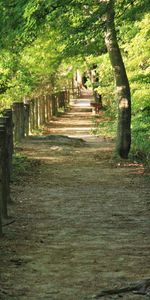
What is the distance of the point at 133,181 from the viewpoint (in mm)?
12602

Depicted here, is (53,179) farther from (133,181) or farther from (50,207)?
(50,207)

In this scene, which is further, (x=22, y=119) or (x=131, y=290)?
(x=22, y=119)

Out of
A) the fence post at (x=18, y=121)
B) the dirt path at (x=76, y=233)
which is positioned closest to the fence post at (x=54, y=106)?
the fence post at (x=18, y=121)

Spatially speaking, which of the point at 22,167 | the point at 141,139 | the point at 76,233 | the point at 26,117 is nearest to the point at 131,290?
the point at 76,233

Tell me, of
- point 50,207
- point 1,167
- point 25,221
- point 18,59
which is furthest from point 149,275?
point 18,59

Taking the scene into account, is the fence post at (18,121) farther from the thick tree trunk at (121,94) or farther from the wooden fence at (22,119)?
the thick tree trunk at (121,94)

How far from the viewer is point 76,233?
7723 millimetres

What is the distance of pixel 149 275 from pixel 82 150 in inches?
535

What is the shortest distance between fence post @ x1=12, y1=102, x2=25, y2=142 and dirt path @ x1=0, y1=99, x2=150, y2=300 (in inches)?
200

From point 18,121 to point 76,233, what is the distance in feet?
45.3

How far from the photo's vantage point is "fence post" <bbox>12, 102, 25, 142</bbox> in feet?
67.1

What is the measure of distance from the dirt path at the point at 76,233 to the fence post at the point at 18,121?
200 inches

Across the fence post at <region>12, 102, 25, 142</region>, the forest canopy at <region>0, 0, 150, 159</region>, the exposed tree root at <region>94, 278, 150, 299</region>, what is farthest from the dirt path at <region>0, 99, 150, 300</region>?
the fence post at <region>12, 102, 25, 142</region>

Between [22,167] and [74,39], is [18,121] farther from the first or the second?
[74,39]
